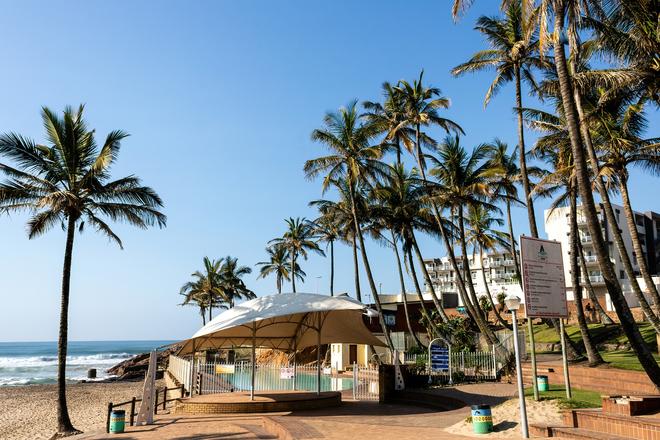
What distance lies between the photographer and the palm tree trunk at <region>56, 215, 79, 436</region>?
715 inches

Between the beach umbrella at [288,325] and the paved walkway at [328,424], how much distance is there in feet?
8.11

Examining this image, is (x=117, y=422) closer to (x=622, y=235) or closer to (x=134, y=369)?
(x=134, y=369)

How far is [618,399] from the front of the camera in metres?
11.0

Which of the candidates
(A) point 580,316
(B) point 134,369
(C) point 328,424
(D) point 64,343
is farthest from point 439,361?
(B) point 134,369

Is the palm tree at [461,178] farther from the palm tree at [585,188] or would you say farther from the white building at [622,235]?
the white building at [622,235]

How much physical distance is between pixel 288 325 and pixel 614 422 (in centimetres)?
1461

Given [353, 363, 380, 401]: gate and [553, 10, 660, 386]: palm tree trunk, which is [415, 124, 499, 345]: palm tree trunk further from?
[553, 10, 660, 386]: palm tree trunk

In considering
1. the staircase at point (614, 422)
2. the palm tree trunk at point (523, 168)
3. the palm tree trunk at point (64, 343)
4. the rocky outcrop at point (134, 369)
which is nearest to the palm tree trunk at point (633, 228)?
the palm tree trunk at point (523, 168)

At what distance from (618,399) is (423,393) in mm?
10818

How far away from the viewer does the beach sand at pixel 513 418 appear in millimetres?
11706

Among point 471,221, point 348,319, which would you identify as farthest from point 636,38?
point 471,221

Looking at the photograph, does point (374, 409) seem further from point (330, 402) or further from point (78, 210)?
point (78, 210)

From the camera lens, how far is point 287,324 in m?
22.6

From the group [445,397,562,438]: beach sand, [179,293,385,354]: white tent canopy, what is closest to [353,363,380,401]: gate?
[179,293,385,354]: white tent canopy
